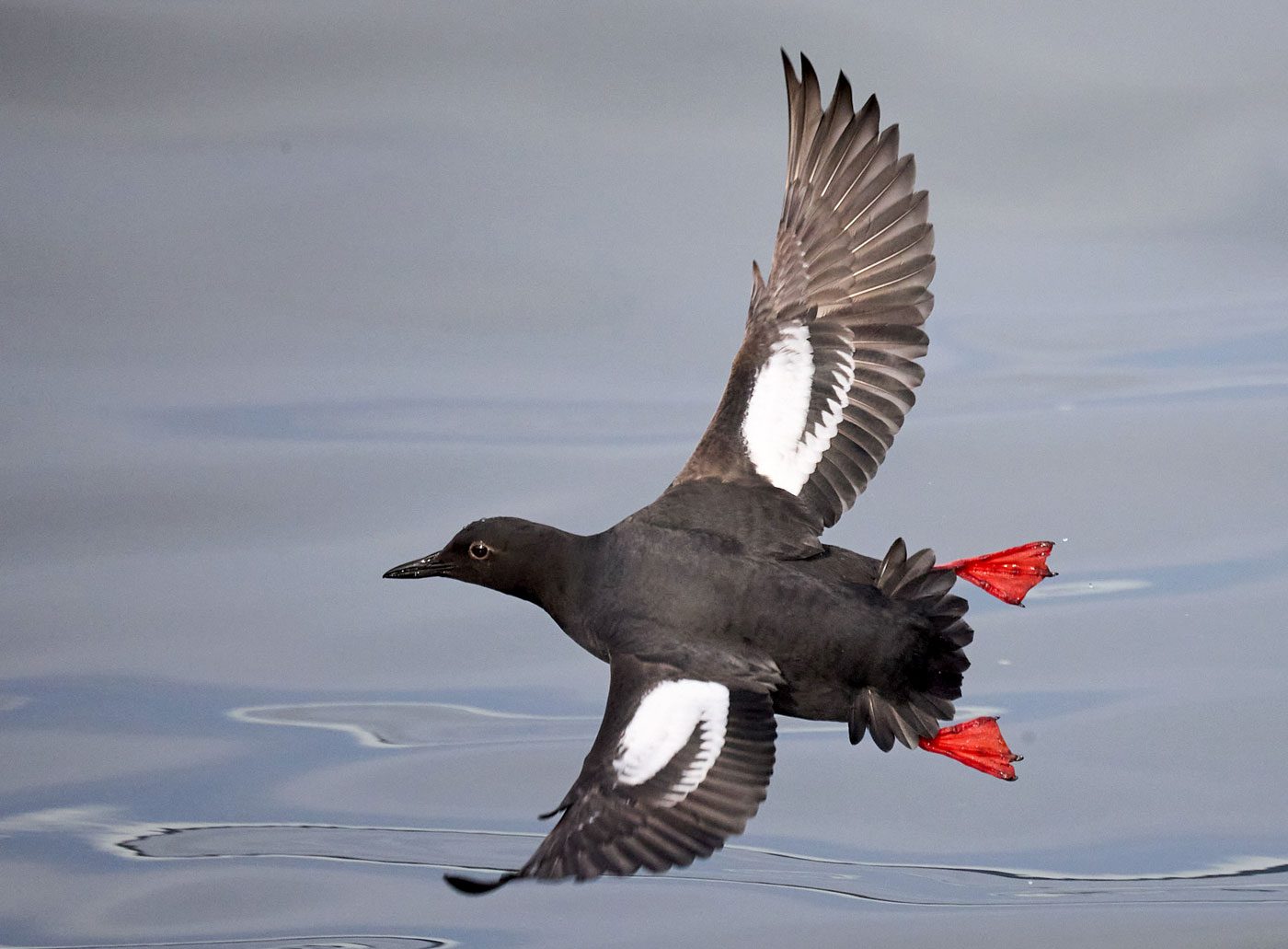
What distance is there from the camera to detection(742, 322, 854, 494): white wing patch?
16.5 feet

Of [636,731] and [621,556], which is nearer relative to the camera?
[636,731]

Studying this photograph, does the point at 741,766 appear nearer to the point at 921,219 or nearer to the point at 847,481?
the point at 847,481

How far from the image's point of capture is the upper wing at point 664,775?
389cm

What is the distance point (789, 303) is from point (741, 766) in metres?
1.70

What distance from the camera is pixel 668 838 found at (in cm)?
393

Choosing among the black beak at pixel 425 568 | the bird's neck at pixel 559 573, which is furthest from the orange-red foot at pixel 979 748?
the black beak at pixel 425 568

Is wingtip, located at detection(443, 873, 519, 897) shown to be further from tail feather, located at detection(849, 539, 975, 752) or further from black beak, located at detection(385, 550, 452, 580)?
black beak, located at detection(385, 550, 452, 580)

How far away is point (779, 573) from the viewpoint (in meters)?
4.45

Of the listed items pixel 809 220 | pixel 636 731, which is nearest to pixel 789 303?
pixel 809 220

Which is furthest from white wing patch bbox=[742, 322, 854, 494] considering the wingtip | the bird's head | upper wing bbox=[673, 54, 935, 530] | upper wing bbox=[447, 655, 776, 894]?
the wingtip

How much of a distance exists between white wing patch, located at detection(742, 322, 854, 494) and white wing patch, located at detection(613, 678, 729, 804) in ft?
3.09

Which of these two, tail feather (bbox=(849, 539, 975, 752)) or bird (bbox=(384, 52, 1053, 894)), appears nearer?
bird (bbox=(384, 52, 1053, 894))

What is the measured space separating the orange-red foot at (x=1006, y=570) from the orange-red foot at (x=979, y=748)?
0.48 m

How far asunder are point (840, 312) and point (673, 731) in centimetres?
164
